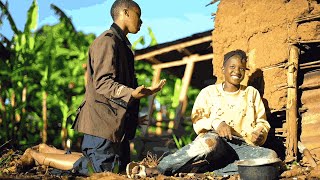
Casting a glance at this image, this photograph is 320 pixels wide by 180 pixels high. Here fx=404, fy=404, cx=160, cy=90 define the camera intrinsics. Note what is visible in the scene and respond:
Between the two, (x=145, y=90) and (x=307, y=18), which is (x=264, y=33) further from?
(x=145, y=90)

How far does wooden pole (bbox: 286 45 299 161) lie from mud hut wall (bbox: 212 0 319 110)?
99mm

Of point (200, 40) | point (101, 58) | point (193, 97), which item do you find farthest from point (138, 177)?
point (193, 97)

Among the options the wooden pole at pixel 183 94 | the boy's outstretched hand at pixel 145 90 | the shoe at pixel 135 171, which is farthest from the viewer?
the wooden pole at pixel 183 94

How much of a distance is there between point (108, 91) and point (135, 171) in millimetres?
842

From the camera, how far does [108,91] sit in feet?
11.2

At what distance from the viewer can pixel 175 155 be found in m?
4.12

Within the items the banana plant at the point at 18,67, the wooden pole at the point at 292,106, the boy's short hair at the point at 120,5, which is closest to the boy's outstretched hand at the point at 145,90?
the boy's short hair at the point at 120,5

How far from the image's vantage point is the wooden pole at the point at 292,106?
4.91 m

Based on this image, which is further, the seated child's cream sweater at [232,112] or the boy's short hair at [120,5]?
the seated child's cream sweater at [232,112]

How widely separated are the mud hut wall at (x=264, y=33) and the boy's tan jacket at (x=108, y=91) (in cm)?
229

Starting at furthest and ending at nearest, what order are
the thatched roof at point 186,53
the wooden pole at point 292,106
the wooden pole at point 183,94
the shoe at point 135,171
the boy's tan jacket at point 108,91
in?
the wooden pole at point 183,94 → the thatched roof at point 186,53 → the wooden pole at point 292,106 → the shoe at point 135,171 → the boy's tan jacket at point 108,91

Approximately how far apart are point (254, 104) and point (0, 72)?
6794 millimetres

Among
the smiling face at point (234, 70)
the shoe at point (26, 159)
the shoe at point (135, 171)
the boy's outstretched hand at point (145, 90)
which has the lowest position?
the shoe at point (135, 171)

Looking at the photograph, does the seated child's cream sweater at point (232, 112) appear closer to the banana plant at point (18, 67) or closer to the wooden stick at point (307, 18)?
the wooden stick at point (307, 18)
